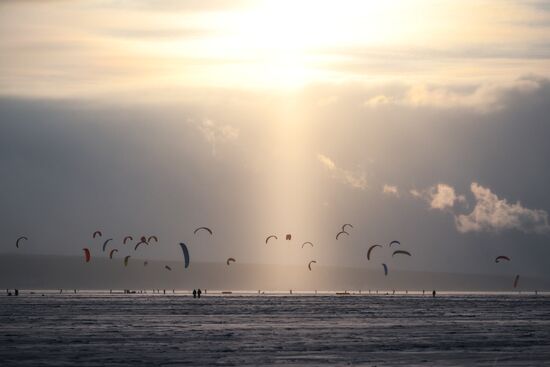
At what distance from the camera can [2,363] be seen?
54.5 meters

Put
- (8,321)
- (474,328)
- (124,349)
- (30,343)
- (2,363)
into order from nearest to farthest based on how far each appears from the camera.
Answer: (2,363), (124,349), (30,343), (474,328), (8,321)

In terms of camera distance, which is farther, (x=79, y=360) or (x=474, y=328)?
(x=474, y=328)

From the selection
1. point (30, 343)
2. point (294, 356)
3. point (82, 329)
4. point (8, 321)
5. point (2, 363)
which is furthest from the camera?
point (8, 321)

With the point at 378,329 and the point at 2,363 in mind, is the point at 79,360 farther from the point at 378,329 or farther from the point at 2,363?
the point at 378,329

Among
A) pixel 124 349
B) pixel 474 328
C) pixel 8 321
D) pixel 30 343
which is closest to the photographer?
pixel 124 349

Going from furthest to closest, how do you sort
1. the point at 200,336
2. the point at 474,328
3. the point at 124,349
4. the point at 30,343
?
the point at 474,328
the point at 200,336
the point at 30,343
the point at 124,349

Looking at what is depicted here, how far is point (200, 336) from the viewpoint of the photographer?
7600cm

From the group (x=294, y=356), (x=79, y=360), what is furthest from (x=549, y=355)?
(x=79, y=360)

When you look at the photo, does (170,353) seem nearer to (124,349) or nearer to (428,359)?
(124,349)

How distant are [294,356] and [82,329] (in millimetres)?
29648

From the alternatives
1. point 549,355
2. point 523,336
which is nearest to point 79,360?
point 549,355

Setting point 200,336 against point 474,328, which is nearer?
point 200,336

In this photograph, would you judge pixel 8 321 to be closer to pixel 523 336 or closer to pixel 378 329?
pixel 378 329

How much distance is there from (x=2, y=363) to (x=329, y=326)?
135 feet
